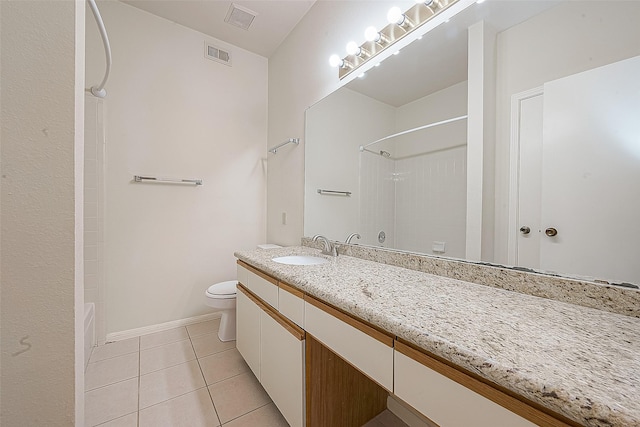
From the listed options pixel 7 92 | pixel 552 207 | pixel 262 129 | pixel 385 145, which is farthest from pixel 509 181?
pixel 262 129

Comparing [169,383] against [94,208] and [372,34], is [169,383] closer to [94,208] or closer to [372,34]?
[94,208]

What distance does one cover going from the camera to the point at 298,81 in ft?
6.82

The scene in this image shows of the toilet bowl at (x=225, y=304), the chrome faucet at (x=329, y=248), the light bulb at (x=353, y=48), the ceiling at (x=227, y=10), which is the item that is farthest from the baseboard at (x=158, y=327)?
the ceiling at (x=227, y=10)

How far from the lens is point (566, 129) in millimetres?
742

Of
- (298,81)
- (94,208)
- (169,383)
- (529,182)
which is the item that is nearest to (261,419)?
(169,383)

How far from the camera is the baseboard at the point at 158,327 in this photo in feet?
6.20

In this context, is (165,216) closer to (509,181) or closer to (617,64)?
(509,181)

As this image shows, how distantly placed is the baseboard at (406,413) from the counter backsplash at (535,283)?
0.71 meters

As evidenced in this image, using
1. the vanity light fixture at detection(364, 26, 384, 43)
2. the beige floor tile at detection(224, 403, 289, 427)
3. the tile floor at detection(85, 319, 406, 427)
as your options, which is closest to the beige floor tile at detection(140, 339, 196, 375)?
the tile floor at detection(85, 319, 406, 427)

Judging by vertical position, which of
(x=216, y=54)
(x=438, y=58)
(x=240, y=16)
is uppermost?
(x=240, y=16)

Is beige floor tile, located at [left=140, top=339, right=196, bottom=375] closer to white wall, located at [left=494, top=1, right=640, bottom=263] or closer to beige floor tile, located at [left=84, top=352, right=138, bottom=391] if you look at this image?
beige floor tile, located at [left=84, top=352, right=138, bottom=391]

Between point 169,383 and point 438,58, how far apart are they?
2.26m

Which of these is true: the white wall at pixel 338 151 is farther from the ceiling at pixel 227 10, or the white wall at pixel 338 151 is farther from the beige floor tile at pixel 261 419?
the beige floor tile at pixel 261 419

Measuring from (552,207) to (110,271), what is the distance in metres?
2.65
